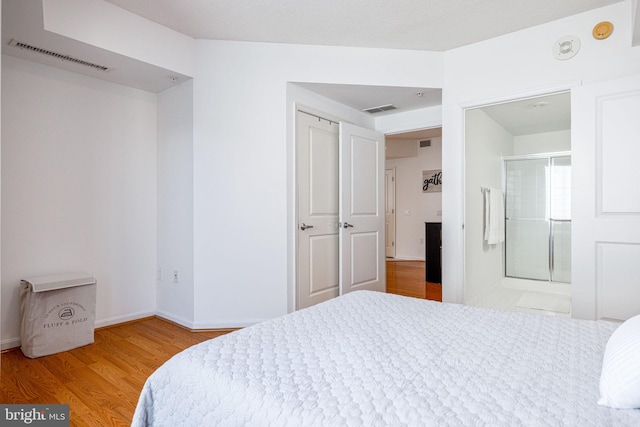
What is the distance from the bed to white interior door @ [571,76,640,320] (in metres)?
1.29

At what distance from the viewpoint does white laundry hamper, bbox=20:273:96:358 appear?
2.47 metres

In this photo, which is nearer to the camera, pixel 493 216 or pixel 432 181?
pixel 493 216

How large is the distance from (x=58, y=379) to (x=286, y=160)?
220cm

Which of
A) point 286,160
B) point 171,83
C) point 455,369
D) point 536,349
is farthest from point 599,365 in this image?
point 171,83

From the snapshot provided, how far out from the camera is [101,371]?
2240 millimetres

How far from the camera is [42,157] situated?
275 cm

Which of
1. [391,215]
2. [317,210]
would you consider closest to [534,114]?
[317,210]

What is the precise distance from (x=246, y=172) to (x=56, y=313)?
173cm

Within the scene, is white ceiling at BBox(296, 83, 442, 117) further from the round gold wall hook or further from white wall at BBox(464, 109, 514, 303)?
the round gold wall hook

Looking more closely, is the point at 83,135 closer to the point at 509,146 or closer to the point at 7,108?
the point at 7,108

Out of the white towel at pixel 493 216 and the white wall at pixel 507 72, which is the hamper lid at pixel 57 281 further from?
the white towel at pixel 493 216

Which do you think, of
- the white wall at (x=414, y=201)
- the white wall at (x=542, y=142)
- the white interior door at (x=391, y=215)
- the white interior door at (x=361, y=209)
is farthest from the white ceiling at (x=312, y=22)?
the white interior door at (x=391, y=215)

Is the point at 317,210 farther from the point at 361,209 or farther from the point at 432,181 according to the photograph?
the point at 432,181

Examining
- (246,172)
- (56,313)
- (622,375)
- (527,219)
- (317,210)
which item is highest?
(246,172)
